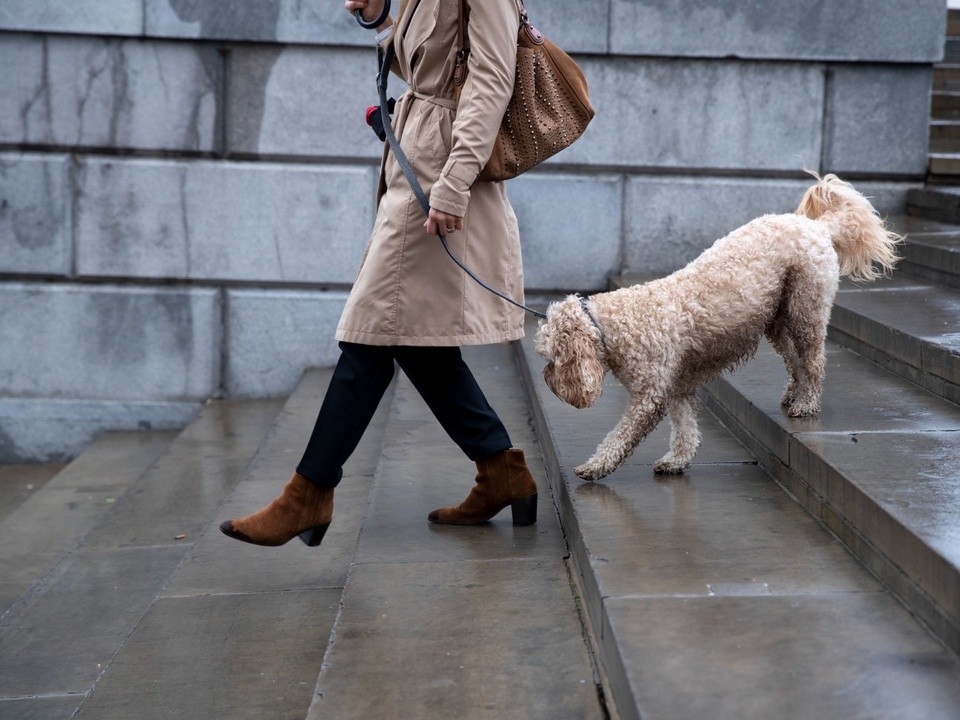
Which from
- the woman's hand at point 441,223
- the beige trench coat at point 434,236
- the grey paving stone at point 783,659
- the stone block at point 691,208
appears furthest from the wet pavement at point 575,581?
the stone block at point 691,208

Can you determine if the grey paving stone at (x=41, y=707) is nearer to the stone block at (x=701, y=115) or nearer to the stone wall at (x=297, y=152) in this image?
the stone wall at (x=297, y=152)

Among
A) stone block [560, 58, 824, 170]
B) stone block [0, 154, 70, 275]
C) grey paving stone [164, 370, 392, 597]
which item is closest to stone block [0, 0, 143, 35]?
stone block [0, 154, 70, 275]

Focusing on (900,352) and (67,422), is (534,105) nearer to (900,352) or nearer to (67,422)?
(900,352)

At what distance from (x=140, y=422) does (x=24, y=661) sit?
11.6ft

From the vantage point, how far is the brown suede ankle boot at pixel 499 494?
3811 millimetres

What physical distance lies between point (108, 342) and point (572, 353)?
4.52m

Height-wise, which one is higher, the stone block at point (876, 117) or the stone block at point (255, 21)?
the stone block at point (255, 21)

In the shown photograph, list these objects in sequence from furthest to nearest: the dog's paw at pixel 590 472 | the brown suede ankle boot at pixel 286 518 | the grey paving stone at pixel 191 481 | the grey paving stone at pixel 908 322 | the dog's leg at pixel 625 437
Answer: the grey paving stone at pixel 191 481 → the grey paving stone at pixel 908 322 → the dog's paw at pixel 590 472 → the dog's leg at pixel 625 437 → the brown suede ankle boot at pixel 286 518

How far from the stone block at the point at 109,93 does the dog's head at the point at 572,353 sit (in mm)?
4016

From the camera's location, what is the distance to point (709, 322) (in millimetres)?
3783

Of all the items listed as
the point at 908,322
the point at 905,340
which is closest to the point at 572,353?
the point at 905,340

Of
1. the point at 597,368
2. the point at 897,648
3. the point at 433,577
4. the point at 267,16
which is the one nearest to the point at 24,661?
the point at 433,577

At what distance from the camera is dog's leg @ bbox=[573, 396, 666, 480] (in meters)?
3.80

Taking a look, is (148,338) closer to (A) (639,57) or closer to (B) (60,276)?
(B) (60,276)
